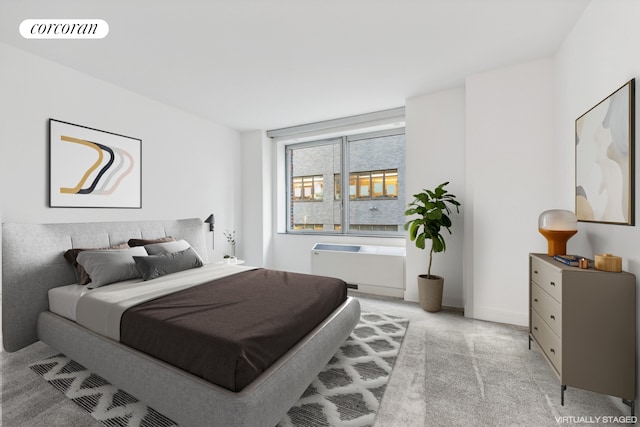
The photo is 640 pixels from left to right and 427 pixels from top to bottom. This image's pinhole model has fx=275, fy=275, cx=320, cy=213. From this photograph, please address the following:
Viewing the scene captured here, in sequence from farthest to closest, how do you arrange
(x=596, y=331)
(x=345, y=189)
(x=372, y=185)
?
1. (x=345, y=189)
2. (x=372, y=185)
3. (x=596, y=331)

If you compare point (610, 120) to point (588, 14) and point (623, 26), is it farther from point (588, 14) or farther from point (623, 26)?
point (588, 14)

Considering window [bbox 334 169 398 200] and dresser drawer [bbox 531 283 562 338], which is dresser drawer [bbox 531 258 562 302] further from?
window [bbox 334 169 398 200]

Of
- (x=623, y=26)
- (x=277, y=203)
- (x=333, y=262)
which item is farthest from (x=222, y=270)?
(x=623, y=26)

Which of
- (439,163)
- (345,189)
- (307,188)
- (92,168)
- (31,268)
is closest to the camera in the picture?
(31,268)

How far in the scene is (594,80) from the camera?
200 cm

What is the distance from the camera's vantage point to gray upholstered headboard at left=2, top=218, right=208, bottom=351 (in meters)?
2.29

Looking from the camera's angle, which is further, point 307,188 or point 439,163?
point 307,188

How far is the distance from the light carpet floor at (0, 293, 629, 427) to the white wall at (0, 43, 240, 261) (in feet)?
4.59

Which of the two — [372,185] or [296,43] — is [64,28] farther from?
[372,185]

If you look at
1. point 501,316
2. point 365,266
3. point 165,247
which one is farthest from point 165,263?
point 501,316

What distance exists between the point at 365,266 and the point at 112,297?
298 cm

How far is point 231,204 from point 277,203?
0.82 metres

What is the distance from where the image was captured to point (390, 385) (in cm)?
192

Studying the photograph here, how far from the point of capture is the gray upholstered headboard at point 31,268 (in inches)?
90.3
